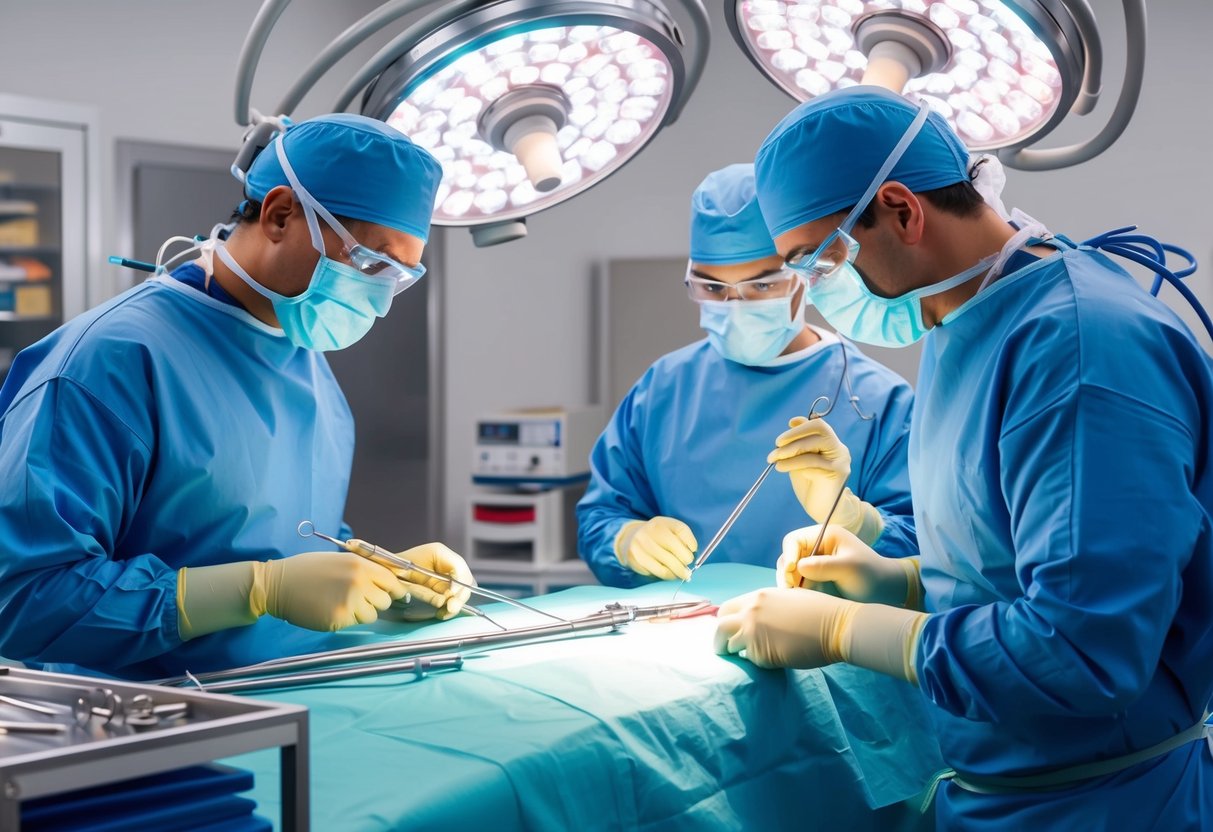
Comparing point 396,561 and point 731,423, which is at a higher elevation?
point 731,423

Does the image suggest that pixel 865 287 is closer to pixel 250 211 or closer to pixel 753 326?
pixel 753 326

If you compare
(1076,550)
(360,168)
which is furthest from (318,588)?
(1076,550)

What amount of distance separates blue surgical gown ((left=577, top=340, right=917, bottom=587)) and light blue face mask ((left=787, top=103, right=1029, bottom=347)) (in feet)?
2.14

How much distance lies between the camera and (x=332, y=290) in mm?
1649

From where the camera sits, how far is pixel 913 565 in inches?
68.2

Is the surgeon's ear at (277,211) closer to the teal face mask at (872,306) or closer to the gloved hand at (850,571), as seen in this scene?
the teal face mask at (872,306)

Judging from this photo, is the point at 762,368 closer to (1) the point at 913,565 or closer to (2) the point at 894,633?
(1) the point at 913,565

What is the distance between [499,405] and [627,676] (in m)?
3.89

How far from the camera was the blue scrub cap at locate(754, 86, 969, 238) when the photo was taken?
1.39 metres

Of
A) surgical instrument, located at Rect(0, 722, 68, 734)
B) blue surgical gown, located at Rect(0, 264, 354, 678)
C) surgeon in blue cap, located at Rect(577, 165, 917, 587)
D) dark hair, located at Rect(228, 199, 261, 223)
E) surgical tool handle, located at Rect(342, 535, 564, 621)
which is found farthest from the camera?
surgeon in blue cap, located at Rect(577, 165, 917, 587)

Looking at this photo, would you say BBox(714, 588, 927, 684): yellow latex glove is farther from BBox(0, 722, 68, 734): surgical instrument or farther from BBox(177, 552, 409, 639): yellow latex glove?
BBox(0, 722, 68, 734): surgical instrument

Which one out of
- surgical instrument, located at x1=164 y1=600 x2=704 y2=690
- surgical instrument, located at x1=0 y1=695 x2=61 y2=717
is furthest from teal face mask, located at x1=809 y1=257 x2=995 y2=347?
surgical instrument, located at x1=0 y1=695 x2=61 y2=717

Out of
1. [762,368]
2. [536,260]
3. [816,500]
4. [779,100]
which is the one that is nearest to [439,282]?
[536,260]

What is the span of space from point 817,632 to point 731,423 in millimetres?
935
